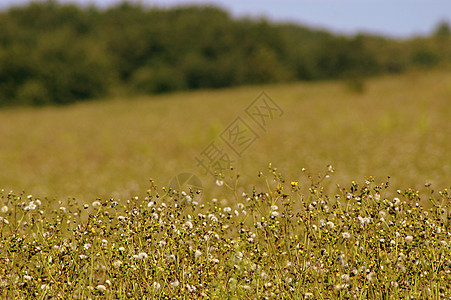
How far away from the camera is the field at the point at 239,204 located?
3812 millimetres

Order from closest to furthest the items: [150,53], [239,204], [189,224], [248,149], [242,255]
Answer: [242,255], [189,224], [239,204], [248,149], [150,53]

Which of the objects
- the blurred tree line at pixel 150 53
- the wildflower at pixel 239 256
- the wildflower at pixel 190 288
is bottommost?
the blurred tree line at pixel 150 53

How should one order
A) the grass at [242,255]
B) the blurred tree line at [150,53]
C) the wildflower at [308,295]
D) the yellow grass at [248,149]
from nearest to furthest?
the wildflower at [308,295], the grass at [242,255], the yellow grass at [248,149], the blurred tree line at [150,53]

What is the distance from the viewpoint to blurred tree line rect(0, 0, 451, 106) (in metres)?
44.7

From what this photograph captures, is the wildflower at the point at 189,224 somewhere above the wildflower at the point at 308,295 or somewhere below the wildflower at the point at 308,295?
above

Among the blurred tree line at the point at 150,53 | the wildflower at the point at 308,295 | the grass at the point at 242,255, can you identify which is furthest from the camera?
the blurred tree line at the point at 150,53

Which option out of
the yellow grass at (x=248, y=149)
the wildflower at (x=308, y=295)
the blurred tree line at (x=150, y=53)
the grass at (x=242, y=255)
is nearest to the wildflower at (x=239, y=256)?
the grass at (x=242, y=255)

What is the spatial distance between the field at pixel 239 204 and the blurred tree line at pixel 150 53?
17.7m

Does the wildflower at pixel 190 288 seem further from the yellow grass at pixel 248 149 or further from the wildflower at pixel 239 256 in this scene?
the yellow grass at pixel 248 149

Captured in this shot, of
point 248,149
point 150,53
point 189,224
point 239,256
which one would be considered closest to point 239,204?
point 189,224

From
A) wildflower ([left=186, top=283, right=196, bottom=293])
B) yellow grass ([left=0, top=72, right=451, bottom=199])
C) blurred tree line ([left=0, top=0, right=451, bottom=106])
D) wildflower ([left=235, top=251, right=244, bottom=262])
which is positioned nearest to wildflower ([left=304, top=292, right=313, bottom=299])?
wildflower ([left=235, top=251, right=244, bottom=262])

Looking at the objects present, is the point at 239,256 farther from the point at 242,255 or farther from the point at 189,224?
the point at 189,224

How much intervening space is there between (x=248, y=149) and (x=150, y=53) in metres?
45.2

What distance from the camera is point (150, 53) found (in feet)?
189
